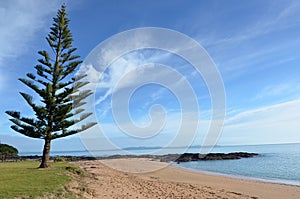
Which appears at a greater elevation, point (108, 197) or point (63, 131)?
point (63, 131)

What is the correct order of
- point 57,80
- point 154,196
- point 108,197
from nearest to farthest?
point 108,197 → point 154,196 → point 57,80

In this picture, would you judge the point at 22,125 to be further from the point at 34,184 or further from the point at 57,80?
the point at 34,184

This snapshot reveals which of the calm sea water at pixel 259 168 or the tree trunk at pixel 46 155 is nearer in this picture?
the tree trunk at pixel 46 155

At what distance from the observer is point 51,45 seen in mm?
14539

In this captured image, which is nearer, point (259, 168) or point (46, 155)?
Result: point (46, 155)

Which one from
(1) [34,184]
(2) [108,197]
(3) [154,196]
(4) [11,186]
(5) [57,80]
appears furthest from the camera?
(5) [57,80]

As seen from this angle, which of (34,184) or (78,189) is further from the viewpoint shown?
(78,189)

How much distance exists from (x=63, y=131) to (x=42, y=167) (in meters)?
2.08

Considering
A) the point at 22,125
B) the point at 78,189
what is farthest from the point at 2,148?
the point at 78,189

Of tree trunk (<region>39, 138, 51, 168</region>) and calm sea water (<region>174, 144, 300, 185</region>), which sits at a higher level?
tree trunk (<region>39, 138, 51, 168</region>)

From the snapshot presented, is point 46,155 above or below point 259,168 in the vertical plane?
above

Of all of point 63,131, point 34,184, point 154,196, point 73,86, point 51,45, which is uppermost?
point 51,45

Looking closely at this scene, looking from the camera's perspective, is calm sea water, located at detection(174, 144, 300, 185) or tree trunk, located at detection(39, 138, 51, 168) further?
calm sea water, located at detection(174, 144, 300, 185)

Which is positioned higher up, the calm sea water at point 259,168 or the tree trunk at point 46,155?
the tree trunk at point 46,155
